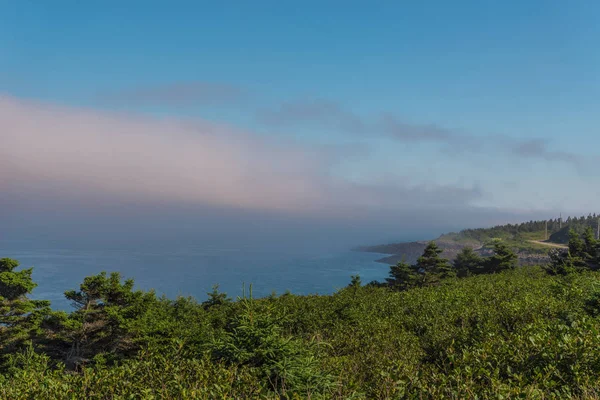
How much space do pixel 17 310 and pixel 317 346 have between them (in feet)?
91.5

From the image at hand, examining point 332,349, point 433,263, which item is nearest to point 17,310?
point 332,349

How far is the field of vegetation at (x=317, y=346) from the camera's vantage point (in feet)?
21.3

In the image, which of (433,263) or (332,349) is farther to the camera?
(433,263)

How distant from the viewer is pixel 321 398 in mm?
6312

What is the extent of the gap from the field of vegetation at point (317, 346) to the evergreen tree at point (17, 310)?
0.10 meters

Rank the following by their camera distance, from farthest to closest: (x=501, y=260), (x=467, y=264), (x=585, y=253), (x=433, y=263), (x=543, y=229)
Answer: (x=543, y=229) < (x=467, y=264) < (x=501, y=260) < (x=433, y=263) < (x=585, y=253)

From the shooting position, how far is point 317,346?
10172 millimetres

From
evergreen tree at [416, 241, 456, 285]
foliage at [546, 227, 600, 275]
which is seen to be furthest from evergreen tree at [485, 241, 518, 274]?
evergreen tree at [416, 241, 456, 285]

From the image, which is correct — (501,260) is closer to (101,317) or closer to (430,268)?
(430,268)

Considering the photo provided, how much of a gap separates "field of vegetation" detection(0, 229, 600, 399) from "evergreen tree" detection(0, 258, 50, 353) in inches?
3.9

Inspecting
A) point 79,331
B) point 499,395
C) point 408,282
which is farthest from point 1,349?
point 408,282

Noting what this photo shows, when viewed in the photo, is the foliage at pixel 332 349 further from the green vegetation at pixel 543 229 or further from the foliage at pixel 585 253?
the green vegetation at pixel 543 229

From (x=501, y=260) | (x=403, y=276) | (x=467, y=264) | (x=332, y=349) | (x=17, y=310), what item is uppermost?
(x=332, y=349)

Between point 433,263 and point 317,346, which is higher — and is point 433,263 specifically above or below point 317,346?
below
